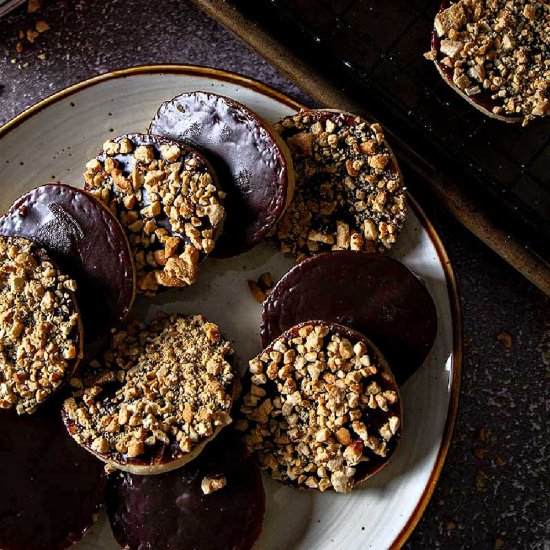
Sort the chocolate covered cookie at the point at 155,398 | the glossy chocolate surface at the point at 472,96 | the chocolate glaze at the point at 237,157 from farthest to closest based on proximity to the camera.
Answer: the glossy chocolate surface at the point at 472,96
the chocolate glaze at the point at 237,157
the chocolate covered cookie at the point at 155,398

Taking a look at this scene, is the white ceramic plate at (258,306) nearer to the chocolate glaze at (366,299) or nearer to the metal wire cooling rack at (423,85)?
the chocolate glaze at (366,299)

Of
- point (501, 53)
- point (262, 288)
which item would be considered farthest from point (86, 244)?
point (501, 53)

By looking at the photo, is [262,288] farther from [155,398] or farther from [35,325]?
[35,325]

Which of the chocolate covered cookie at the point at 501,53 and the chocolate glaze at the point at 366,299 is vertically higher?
the chocolate covered cookie at the point at 501,53

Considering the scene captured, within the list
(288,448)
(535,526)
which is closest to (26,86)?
(288,448)

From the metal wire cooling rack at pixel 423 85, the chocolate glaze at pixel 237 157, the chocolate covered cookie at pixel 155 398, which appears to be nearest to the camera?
the chocolate covered cookie at pixel 155 398

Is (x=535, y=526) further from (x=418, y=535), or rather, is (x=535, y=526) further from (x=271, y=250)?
(x=271, y=250)

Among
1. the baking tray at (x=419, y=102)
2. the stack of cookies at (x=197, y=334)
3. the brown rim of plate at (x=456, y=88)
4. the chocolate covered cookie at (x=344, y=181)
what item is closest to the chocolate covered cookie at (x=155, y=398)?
the stack of cookies at (x=197, y=334)

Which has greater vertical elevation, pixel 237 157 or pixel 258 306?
pixel 237 157
